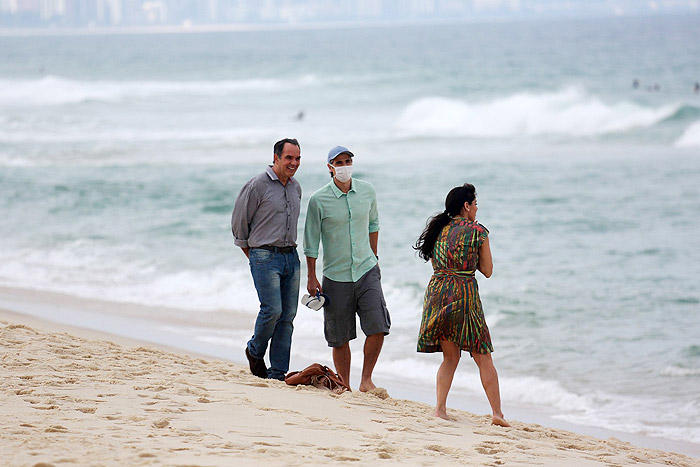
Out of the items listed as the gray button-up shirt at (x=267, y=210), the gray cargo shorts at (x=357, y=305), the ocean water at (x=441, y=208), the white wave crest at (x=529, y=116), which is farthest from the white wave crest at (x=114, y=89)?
the gray cargo shorts at (x=357, y=305)

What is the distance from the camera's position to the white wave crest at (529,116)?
3088 centimetres

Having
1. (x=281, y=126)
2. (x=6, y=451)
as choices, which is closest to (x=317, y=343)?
(x=6, y=451)

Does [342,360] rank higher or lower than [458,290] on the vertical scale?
lower

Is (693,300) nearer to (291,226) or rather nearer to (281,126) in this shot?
(291,226)

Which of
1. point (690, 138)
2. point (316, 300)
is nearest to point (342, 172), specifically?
point (316, 300)

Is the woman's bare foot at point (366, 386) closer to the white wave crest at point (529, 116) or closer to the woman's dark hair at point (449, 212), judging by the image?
the woman's dark hair at point (449, 212)

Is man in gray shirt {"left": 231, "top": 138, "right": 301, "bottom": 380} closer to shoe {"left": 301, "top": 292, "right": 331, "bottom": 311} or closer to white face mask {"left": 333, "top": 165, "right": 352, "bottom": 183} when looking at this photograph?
shoe {"left": 301, "top": 292, "right": 331, "bottom": 311}

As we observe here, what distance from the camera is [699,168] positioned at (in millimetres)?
21156

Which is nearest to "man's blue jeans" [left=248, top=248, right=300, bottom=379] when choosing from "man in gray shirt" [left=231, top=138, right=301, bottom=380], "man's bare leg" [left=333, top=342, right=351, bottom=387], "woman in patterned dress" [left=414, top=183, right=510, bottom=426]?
"man in gray shirt" [left=231, top=138, right=301, bottom=380]

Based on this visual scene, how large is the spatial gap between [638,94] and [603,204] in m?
22.8

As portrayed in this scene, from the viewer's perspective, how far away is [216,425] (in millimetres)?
4770

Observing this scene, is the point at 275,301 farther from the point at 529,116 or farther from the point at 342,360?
the point at 529,116

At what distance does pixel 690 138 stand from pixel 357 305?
22874 mm

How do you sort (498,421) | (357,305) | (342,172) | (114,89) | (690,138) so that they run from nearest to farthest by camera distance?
(498,421), (342,172), (357,305), (690,138), (114,89)
